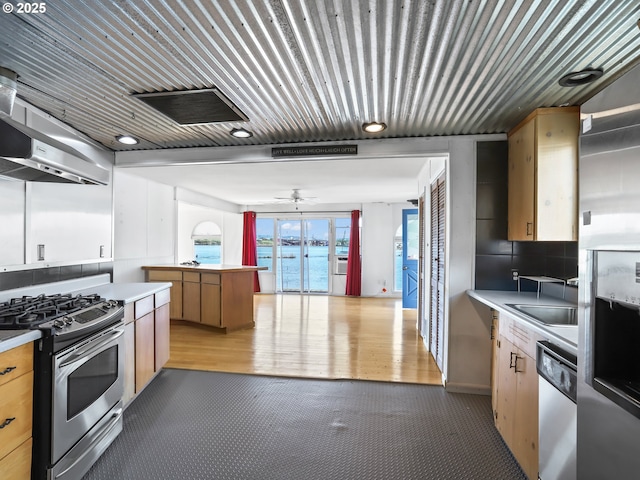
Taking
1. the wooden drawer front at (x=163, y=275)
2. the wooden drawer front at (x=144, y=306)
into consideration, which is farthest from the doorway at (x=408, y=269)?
the wooden drawer front at (x=144, y=306)

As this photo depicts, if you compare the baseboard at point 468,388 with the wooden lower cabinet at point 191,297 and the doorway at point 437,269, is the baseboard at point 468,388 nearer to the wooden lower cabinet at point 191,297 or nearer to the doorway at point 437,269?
the doorway at point 437,269

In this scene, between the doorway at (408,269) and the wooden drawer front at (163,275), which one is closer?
the wooden drawer front at (163,275)

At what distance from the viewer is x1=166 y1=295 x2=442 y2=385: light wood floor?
3.09 m

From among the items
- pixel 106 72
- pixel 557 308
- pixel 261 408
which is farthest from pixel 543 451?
pixel 106 72

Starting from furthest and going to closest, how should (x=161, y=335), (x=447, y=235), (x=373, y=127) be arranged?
(x=161, y=335) < (x=447, y=235) < (x=373, y=127)

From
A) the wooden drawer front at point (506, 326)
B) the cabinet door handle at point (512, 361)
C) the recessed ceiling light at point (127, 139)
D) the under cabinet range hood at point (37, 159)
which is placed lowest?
the cabinet door handle at point (512, 361)

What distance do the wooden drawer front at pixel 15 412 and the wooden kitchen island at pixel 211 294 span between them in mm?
2826

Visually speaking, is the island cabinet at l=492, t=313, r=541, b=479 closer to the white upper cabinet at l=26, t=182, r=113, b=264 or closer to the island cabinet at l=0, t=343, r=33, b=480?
the island cabinet at l=0, t=343, r=33, b=480

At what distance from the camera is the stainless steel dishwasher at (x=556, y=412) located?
1.20 metres

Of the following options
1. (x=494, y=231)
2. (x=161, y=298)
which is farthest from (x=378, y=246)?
(x=161, y=298)

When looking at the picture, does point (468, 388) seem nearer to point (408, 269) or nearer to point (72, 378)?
point (72, 378)

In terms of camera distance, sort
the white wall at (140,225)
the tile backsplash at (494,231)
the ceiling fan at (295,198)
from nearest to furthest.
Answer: the tile backsplash at (494,231) → the white wall at (140,225) → the ceiling fan at (295,198)

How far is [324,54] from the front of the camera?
5.07 feet

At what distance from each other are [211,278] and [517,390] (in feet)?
12.6
